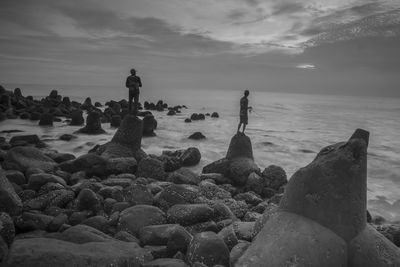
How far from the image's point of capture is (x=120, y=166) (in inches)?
448

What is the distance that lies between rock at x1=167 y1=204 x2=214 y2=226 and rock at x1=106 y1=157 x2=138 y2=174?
16.2 ft

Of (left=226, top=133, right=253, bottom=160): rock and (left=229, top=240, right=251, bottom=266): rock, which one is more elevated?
(left=226, top=133, right=253, bottom=160): rock

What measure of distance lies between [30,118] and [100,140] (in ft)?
37.3

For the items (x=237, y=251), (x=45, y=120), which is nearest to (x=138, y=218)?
(x=237, y=251)

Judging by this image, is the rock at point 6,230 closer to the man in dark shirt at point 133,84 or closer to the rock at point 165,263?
the rock at point 165,263

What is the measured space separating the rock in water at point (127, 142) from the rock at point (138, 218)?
7.25 meters

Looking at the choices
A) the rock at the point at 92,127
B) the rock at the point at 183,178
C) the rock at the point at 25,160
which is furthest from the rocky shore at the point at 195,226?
the rock at the point at 92,127

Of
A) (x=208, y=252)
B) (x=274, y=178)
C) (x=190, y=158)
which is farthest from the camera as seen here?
(x=190, y=158)

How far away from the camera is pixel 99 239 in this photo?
5.07 meters

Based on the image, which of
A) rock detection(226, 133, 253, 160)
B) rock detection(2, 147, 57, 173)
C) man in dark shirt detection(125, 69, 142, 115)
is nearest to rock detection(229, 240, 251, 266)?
rock detection(2, 147, 57, 173)

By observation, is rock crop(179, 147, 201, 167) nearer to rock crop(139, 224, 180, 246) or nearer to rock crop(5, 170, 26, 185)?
rock crop(5, 170, 26, 185)

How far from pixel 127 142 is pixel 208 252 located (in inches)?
395

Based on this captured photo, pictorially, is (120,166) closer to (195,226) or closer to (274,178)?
(274,178)

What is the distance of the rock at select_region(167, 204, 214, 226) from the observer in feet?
21.6
